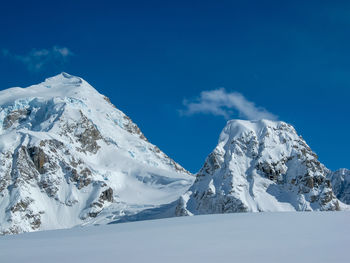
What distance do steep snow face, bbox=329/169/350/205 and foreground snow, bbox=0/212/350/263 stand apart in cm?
16529

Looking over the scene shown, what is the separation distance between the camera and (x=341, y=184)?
7072 inches

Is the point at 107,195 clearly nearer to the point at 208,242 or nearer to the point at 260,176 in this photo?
the point at 260,176

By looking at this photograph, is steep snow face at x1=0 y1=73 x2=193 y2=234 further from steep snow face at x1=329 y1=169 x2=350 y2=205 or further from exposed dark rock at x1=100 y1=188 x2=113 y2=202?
steep snow face at x1=329 y1=169 x2=350 y2=205

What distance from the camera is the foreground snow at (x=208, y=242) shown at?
34.4ft

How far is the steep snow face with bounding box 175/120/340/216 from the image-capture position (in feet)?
401

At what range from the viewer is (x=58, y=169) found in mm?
160250

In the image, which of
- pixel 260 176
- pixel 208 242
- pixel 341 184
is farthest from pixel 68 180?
pixel 208 242

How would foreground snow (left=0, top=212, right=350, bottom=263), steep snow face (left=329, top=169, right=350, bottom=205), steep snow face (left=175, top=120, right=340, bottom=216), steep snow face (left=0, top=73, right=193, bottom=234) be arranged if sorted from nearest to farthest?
foreground snow (left=0, top=212, right=350, bottom=263) < steep snow face (left=175, top=120, right=340, bottom=216) < steep snow face (left=0, top=73, right=193, bottom=234) < steep snow face (left=329, top=169, right=350, bottom=205)

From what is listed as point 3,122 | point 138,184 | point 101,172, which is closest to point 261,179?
point 138,184

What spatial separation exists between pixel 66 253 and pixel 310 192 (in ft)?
397

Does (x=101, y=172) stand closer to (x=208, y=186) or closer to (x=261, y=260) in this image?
(x=208, y=186)

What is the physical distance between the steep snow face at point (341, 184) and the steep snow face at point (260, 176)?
4105 cm

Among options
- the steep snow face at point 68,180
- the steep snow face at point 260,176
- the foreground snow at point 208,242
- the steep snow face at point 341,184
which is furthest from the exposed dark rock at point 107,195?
the foreground snow at point 208,242

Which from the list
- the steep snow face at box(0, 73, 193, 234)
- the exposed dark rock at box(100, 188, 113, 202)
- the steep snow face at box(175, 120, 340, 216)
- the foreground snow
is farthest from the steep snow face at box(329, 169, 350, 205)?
the foreground snow
